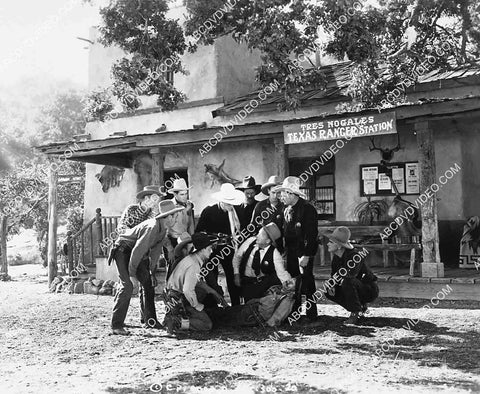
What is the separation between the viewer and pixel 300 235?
25.7 ft

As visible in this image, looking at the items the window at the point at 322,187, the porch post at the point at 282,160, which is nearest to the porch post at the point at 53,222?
the window at the point at 322,187

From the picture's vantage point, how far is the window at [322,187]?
45.1ft

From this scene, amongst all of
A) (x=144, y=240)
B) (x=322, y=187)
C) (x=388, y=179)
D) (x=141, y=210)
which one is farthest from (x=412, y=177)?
(x=144, y=240)

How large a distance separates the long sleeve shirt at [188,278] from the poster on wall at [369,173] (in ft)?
21.5

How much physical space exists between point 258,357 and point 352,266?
219cm

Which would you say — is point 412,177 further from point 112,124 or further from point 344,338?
point 112,124

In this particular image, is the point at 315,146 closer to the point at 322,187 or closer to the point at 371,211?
the point at 322,187

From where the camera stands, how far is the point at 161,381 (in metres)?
5.39

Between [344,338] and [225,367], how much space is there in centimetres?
190

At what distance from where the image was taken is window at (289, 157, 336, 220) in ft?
45.1

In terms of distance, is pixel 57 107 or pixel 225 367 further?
pixel 57 107

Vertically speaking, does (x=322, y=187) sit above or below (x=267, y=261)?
above

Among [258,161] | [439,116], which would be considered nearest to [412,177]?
[439,116]

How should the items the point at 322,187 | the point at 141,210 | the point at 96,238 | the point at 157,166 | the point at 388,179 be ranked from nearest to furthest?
the point at 141,210
the point at 388,179
the point at 157,166
the point at 322,187
the point at 96,238
